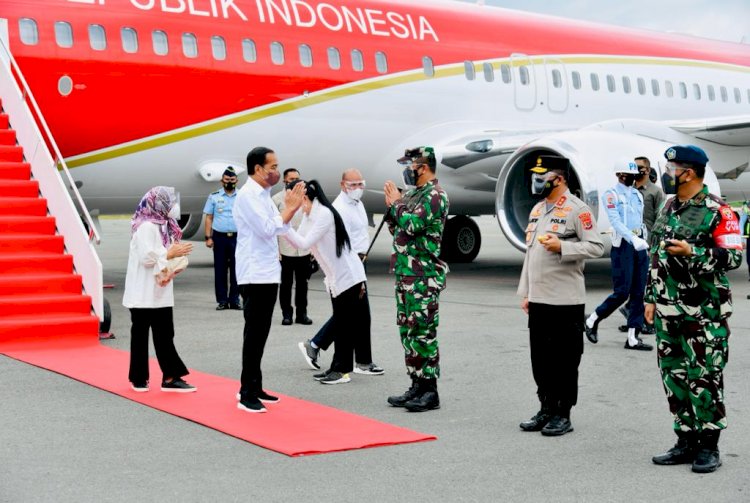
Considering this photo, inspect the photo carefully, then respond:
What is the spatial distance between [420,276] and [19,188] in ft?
18.4

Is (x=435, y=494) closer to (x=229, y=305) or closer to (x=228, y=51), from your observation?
(x=229, y=305)

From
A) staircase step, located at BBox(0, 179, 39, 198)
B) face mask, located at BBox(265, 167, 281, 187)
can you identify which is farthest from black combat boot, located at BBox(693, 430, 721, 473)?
staircase step, located at BBox(0, 179, 39, 198)

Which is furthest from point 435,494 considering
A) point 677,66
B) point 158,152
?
point 677,66

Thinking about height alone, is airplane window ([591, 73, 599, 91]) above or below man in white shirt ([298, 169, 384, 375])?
above

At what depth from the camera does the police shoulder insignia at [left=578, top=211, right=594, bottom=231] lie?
5738 millimetres

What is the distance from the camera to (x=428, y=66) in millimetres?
14188

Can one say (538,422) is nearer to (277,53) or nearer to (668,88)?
(277,53)

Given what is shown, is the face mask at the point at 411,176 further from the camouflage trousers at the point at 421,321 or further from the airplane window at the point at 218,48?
the airplane window at the point at 218,48

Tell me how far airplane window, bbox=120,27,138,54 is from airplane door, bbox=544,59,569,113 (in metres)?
6.54

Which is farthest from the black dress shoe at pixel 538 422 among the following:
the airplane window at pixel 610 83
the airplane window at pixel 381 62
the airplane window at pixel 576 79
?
the airplane window at pixel 610 83

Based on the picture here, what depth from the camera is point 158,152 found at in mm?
11719

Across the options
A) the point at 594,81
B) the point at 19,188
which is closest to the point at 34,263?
the point at 19,188

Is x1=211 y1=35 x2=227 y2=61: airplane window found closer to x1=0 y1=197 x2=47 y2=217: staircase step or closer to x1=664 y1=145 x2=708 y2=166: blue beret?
x1=0 y1=197 x2=47 y2=217: staircase step

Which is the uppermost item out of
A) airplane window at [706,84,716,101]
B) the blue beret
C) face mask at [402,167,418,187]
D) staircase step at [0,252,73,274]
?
airplane window at [706,84,716,101]
